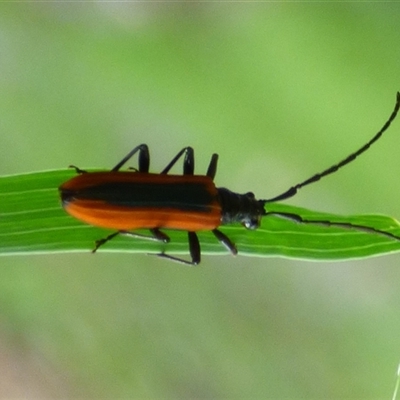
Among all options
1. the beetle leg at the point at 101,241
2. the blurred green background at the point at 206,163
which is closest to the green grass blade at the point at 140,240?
the beetle leg at the point at 101,241

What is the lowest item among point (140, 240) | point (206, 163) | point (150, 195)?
point (140, 240)

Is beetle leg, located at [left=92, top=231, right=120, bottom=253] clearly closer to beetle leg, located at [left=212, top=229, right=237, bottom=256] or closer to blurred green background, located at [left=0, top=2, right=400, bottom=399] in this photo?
beetle leg, located at [left=212, top=229, right=237, bottom=256]

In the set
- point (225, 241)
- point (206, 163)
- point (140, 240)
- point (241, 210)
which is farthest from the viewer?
point (206, 163)

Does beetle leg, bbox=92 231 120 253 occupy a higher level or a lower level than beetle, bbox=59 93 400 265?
lower

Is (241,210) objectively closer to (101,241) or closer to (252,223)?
(252,223)

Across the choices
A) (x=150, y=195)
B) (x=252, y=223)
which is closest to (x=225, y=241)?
(x=252, y=223)

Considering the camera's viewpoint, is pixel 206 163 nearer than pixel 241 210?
No

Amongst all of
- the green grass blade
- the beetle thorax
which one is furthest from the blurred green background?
the green grass blade
